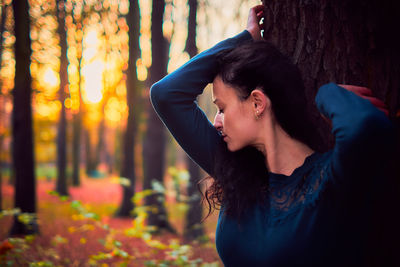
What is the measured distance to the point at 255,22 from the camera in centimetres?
201

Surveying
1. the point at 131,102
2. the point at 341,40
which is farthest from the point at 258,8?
the point at 131,102

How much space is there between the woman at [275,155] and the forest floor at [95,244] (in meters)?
1.70

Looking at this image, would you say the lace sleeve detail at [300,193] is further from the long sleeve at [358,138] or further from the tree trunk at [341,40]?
the tree trunk at [341,40]

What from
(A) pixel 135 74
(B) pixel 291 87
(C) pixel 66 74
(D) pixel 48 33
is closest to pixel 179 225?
(A) pixel 135 74

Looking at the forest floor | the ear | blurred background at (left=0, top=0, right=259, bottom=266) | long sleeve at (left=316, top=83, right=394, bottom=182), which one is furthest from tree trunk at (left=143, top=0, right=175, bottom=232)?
long sleeve at (left=316, top=83, right=394, bottom=182)

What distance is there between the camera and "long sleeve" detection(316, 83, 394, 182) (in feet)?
3.54

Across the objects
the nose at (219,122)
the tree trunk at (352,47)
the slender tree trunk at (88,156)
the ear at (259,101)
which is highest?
the tree trunk at (352,47)

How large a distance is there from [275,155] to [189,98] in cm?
63

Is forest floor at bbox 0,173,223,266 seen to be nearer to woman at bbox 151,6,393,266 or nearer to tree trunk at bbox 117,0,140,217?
tree trunk at bbox 117,0,140,217

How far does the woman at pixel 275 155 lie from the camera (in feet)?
3.85

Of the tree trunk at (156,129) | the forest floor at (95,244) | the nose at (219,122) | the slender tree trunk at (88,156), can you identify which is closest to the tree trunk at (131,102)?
the forest floor at (95,244)

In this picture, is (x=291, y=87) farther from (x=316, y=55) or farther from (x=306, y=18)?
(x=306, y=18)

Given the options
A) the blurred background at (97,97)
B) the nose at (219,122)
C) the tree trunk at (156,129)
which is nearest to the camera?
the nose at (219,122)

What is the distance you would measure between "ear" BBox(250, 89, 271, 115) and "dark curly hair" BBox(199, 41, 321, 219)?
1.0 inches
